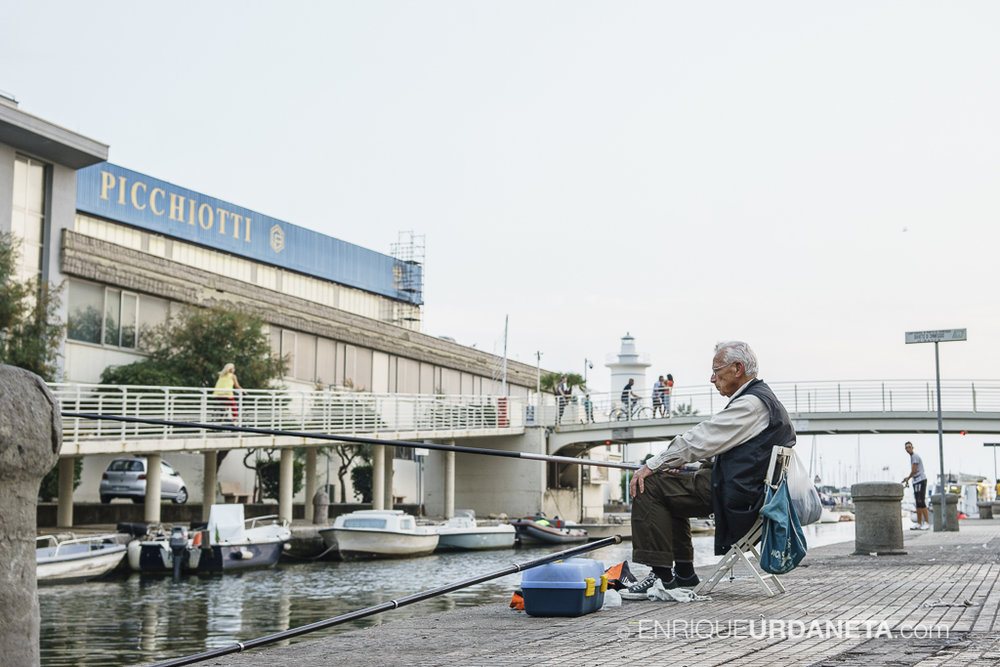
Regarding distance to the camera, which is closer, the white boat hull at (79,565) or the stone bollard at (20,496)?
the stone bollard at (20,496)

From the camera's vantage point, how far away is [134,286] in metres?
41.2

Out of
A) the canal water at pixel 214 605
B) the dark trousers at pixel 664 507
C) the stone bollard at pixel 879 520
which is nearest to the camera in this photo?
the dark trousers at pixel 664 507

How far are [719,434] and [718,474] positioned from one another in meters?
0.27

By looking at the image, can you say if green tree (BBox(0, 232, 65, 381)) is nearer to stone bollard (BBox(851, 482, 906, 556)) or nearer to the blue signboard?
the blue signboard

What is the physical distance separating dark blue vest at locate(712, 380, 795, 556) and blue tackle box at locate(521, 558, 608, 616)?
0.86m

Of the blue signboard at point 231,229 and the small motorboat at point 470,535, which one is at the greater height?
the blue signboard at point 231,229

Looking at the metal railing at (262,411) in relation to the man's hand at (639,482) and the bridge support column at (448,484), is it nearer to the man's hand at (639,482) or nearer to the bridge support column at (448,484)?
the bridge support column at (448,484)

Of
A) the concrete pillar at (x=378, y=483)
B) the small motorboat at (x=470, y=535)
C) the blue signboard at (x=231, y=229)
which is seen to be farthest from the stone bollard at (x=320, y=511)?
the blue signboard at (x=231, y=229)

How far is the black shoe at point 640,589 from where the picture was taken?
24.3 feet

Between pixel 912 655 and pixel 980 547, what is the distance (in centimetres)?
1087

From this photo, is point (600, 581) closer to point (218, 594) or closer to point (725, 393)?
point (725, 393)

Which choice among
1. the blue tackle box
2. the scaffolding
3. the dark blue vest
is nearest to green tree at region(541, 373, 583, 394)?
the scaffolding

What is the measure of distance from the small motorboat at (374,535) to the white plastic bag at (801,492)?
25.3 meters

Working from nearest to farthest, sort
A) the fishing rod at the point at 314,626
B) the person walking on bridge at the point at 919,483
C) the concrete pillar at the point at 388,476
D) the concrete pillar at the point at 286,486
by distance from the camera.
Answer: the fishing rod at the point at 314,626 < the person walking on bridge at the point at 919,483 < the concrete pillar at the point at 286,486 < the concrete pillar at the point at 388,476
